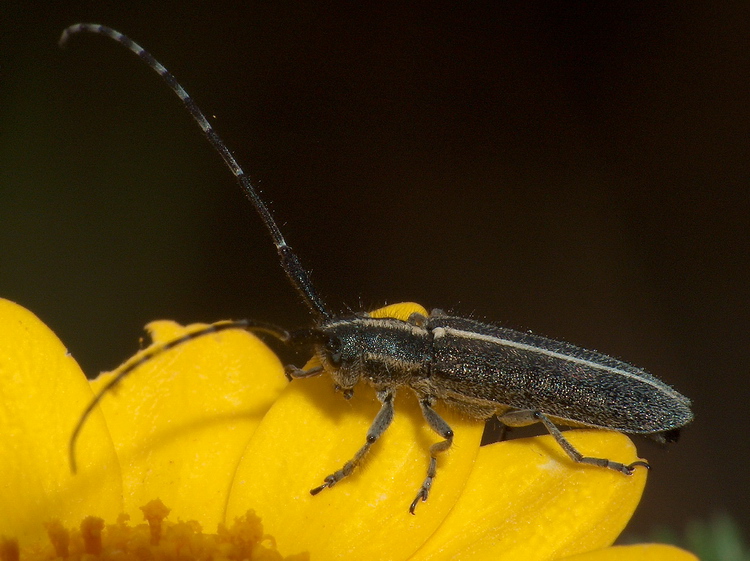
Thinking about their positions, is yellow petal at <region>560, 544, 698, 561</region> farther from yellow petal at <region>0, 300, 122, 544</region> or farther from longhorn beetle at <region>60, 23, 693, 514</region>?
yellow petal at <region>0, 300, 122, 544</region>

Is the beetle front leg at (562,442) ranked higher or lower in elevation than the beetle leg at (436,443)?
lower

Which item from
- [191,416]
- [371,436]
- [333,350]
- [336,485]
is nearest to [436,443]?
[371,436]

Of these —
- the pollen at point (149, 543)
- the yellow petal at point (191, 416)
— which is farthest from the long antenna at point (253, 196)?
the pollen at point (149, 543)

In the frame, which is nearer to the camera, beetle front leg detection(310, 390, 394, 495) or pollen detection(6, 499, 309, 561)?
pollen detection(6, 499, 309, 561)

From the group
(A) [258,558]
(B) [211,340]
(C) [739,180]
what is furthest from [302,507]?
(C) [739,180]

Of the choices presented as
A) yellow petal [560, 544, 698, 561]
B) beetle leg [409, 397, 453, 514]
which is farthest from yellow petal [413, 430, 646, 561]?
yellow petal [560, 544, 698, 561]

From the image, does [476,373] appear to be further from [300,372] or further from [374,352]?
[300,372]

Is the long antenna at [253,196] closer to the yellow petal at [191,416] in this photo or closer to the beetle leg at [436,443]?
the yellow petal at [191,416]
